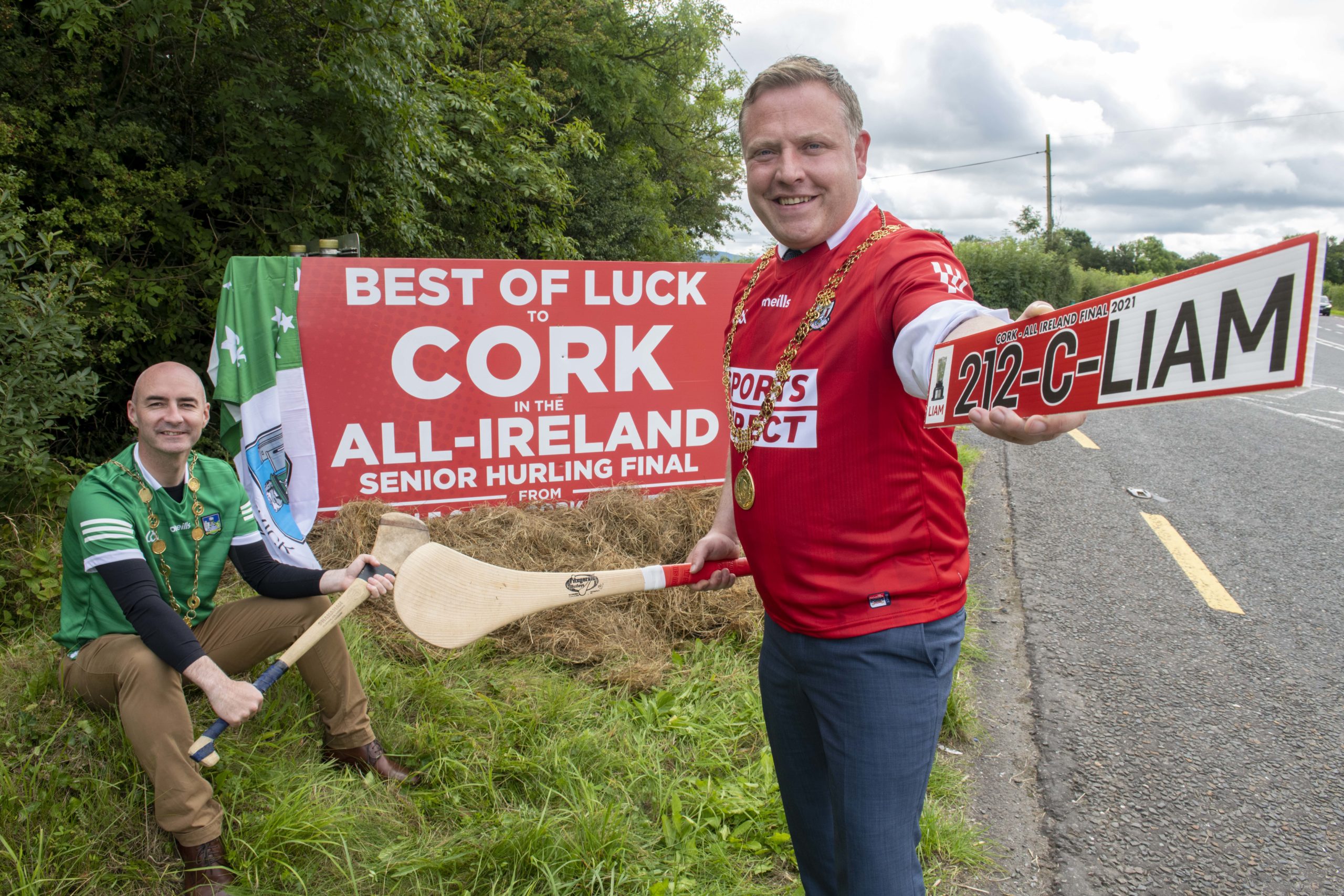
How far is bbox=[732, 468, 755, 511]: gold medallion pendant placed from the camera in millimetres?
1738

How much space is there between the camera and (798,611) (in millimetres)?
1659

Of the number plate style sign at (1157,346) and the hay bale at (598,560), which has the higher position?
the number plate style sign at (1157,346)

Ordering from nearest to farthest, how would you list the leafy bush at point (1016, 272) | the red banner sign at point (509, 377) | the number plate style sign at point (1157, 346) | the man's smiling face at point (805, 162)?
the number plate style sign at point (1157, 346) < the man's smiling face at point (805, 162) < the red banner sign at point (509, 377) < the leafy bush at point (1016, 272)

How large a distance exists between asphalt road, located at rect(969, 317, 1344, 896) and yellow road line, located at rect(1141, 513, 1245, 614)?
0.17 feet

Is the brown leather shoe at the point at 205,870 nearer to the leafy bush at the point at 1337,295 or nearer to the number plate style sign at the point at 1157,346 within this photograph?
the number plate style sign at the point at 1157,346

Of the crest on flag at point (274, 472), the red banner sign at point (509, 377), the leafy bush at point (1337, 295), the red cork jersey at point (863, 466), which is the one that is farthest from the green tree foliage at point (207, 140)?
the leafy bush at point (1337, 295)

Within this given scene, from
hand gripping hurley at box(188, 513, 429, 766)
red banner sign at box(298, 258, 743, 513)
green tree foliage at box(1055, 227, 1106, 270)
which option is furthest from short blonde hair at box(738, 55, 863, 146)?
green tree foliage at box(1055, 227, 1106, 270)

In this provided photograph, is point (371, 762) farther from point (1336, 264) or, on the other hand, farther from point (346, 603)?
point (1336, 264)

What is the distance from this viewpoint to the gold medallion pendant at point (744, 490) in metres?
1.74

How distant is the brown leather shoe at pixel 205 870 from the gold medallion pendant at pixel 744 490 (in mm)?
1822

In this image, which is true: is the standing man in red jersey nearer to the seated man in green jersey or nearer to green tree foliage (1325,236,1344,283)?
the seated man in green jersey

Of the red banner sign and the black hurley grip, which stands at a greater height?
the red banner sign

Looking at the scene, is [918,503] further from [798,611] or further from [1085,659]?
[1085,659]

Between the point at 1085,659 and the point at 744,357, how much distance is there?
3.15 meters
